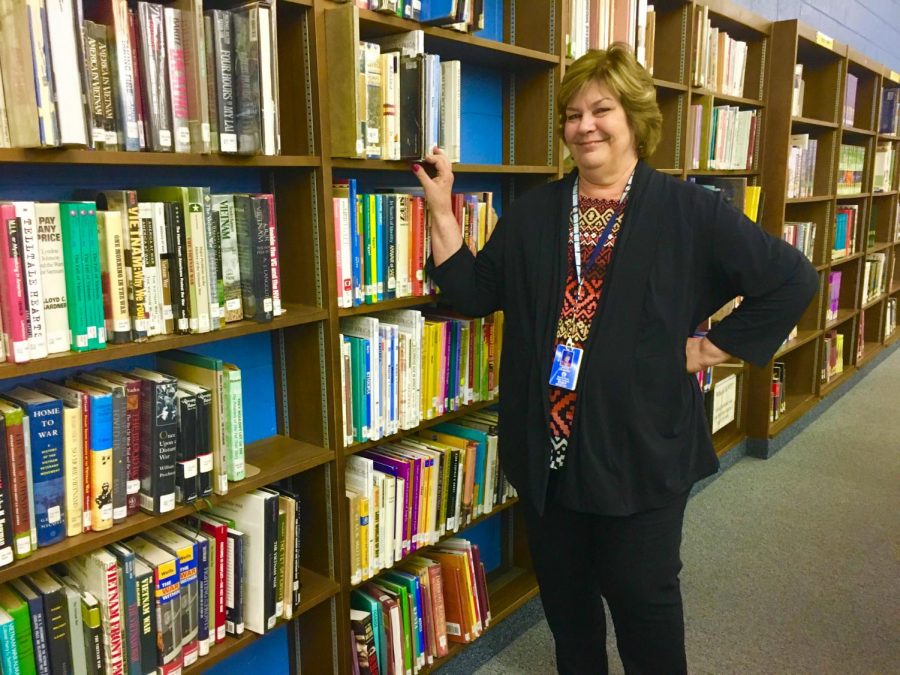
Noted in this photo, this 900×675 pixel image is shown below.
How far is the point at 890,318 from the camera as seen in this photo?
588 centimetres

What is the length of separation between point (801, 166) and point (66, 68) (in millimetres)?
3662

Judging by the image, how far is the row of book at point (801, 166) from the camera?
12.1 ft

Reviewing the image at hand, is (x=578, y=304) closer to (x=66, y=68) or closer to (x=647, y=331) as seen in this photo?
(x=647, y=331)

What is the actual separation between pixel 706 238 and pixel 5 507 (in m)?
1.41

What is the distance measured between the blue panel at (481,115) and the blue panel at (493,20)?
112 mm

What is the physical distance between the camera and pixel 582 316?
5.18 ft

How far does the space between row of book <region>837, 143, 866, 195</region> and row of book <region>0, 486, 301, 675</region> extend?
3940 mm

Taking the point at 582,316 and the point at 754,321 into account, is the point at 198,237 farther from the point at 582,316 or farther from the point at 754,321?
the point at 754,321

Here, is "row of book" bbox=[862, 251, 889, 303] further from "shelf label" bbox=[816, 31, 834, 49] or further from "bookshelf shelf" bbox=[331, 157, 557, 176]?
"bookshelf shelf" bbox=[331, 157, 557, 176]

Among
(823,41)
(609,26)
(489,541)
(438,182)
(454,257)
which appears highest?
(823,41)

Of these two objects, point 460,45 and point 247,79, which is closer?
point 247,79

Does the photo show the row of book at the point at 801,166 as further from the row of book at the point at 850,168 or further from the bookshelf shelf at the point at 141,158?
the bookshelf shelf at the point at 141,158

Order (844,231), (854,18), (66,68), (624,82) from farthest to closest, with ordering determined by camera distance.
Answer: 1. (854,18)
2. (844,231)
3. (624,82)
4. (66,68)

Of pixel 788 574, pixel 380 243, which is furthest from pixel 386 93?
pixel 788 574
